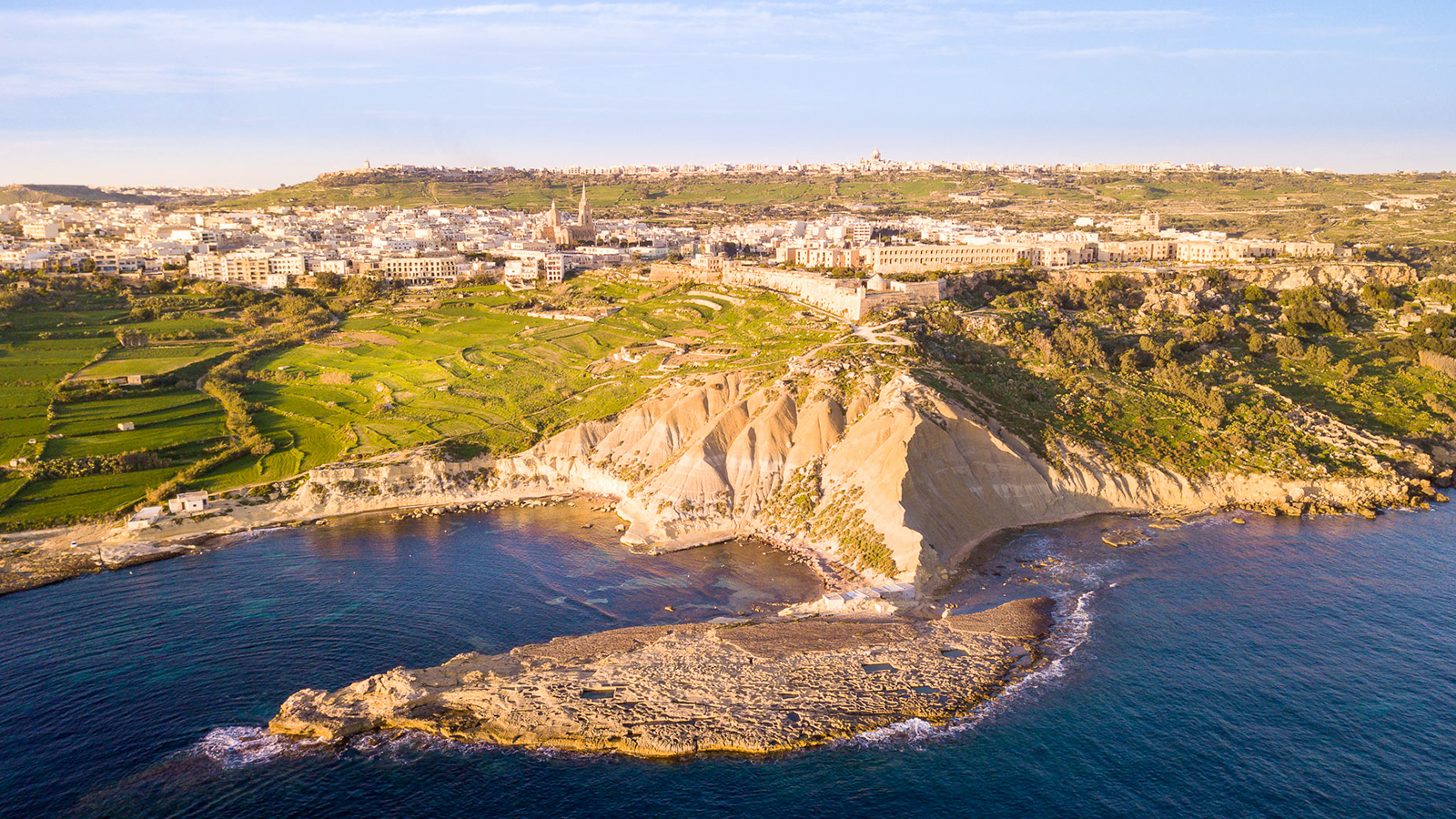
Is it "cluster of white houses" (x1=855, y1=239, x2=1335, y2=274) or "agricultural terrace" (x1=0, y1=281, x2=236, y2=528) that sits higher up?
"cluster of white houses" (x1=855, y1=239, x2=1335, y2=274)

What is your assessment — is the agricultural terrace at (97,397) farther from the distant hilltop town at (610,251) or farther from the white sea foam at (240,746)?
the white sea foam at (240,746)

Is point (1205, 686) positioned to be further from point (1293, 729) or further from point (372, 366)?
point (372, 366)

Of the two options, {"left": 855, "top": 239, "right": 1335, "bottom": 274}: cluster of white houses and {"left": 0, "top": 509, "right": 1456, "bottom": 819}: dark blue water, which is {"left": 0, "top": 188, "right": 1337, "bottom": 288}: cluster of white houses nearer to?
{"left": 855, "top": 239, "right": 1335, "bottom": 274}: cluster of white houses

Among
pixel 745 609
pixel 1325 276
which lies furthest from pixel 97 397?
pixel 1325 276

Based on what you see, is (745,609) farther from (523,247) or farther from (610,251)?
(523,247)

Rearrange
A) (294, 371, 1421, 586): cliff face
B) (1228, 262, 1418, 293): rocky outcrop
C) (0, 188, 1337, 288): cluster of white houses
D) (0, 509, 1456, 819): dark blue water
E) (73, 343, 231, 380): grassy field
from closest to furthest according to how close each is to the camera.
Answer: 1. (0, 509, 1456, 819): dark blue water
2. (294, 371, 1421, 586): cliff face
3. (73, 343, 231, 380): grassy field
4. (1228, 262, 1418, 293): rocky outcrop
5. (0, 188, 1337, 288): cluster of white houses

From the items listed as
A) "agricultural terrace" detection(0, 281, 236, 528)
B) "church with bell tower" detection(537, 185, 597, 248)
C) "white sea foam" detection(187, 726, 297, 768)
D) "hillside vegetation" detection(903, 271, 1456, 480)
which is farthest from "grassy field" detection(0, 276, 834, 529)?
"church with bell tower" detection(537, 185, 597, 248)

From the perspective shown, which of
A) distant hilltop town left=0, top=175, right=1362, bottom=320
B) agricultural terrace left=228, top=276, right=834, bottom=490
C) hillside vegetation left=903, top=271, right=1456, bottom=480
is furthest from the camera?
distant hilltop town left=0, top=175, right=1362, bottom=320
